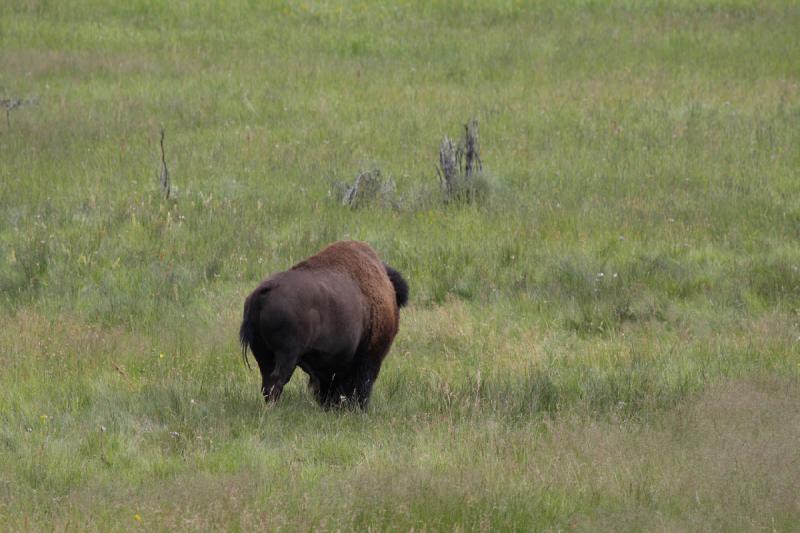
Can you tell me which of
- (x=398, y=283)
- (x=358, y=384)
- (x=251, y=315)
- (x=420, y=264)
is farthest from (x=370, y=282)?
(x=420, y=264)

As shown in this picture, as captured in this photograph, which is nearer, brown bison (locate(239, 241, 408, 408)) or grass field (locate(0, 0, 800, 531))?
grass field (locate(0, 0, 800, 531))

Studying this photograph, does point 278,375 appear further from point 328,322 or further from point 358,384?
point 358,384

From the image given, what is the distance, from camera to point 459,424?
755cm

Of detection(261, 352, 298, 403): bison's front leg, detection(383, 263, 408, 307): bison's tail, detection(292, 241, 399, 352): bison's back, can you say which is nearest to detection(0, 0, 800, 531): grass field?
detection(261, 352, 298, 403): bison's front leg

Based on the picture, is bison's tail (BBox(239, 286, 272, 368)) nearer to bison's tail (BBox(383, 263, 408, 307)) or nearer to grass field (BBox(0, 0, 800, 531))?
grass field (BBox(0, 0, 800, 531))

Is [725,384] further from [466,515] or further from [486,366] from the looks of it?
[466,515]

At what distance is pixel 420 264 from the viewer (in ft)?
38.8

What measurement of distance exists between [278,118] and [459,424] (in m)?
11.1

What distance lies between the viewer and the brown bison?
23.2ft

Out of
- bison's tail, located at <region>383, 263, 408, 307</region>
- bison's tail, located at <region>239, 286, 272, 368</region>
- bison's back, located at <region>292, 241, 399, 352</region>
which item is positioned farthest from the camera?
bison's tail, located at <region>383, 263, 408, 307</region>

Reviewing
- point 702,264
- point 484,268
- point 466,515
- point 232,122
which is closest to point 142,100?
point 232,122

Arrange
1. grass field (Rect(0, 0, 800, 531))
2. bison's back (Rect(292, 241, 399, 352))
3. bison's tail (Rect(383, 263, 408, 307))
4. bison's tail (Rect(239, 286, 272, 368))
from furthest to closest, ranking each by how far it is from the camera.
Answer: bison's tail (Rect(383, 263, 408, 307)) → bison's back (Rect(292, 241, 399, 352)) → bison's tail (Rect(239, 286, 272, 368)) → grass field (Rect(0, 0, 800, 531))

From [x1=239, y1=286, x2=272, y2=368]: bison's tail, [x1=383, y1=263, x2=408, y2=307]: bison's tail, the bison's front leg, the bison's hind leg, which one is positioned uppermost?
[x1=239, y1=286, x2=272, y2=368]: bison's tail

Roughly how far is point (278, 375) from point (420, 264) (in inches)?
189
